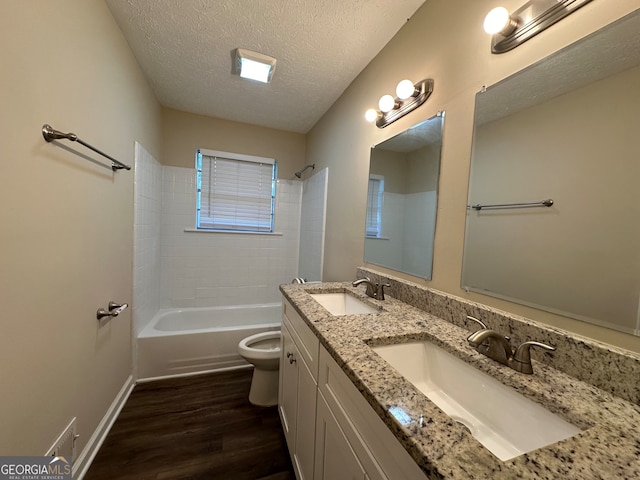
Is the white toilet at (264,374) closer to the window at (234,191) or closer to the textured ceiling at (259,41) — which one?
the window at (234,191)

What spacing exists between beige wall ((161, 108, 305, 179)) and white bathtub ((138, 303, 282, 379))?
164cm

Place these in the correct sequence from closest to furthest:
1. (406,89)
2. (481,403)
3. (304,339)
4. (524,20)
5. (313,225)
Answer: (481,403), (524,20), (304,339), (406,89), (313,225)

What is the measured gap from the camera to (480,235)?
98 centimetres

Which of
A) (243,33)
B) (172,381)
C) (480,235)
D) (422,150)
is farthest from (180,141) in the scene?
(480,235)

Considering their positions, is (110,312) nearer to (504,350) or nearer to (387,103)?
(504,350)

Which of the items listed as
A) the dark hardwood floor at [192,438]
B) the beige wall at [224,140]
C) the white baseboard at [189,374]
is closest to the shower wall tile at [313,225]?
the beige wall at [224,140]

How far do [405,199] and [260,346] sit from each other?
1670 millimetres

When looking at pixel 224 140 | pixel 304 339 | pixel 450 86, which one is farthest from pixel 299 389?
pixel 224 140

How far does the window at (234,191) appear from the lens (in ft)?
9.21

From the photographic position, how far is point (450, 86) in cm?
112

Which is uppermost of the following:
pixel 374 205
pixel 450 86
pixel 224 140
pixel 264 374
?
pixel 224 140

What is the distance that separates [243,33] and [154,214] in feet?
5.81

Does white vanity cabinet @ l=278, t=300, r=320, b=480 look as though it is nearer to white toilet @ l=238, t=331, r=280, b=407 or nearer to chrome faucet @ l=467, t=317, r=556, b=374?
white toilet @ l=238, t=331, r=280, b=407

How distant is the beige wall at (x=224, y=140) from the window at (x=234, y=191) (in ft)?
0.28
